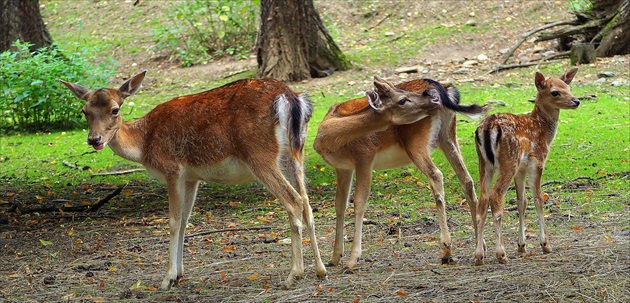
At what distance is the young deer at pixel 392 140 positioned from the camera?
6.73m

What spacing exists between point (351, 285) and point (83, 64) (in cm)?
904

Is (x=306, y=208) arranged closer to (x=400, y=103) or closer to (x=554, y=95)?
(x=400, y=103)

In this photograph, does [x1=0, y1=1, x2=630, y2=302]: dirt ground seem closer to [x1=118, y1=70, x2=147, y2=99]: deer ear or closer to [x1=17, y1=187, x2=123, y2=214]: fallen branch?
[x1=17, y1=187, x2=123, y2=214]: fallen branch

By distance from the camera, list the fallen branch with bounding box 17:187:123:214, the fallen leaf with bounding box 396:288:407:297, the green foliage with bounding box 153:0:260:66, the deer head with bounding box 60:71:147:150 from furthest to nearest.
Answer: the green foliage with bounding box 153:0:260:66
the fallen branch with bounding box 17:187:123:214
the deer head with bounding box 60:71:147:150
the fallen leaf with bounding box 396:288:407:297

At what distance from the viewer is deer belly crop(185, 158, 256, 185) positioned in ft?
21.8

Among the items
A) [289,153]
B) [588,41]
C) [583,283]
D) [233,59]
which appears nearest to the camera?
[583,283]

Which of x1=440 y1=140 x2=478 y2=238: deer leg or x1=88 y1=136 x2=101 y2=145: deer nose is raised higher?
x1=88 y1=136 x2=101 y2=145: deer nose

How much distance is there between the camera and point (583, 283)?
5.96 m

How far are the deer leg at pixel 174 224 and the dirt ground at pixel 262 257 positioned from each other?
0.35 ft

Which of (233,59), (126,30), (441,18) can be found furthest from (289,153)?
(126,30)

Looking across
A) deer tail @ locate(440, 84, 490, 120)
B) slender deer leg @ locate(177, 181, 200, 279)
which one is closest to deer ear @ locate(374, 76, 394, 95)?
deer tail @ locate(440, 84, 490, 120)

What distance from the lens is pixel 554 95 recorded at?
24.1 feet

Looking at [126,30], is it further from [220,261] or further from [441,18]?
[220,261]

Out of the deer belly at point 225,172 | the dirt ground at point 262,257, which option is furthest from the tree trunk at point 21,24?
the deer belly at point 225,172
